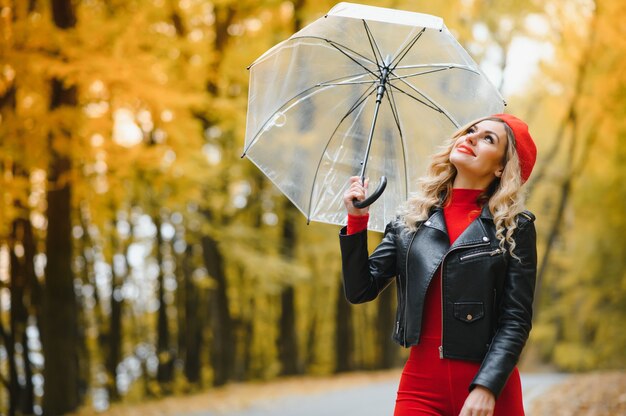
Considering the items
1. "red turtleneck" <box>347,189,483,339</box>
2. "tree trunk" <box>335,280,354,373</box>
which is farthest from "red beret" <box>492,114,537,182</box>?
"tree trunk" <box>335,280,354,373</box>

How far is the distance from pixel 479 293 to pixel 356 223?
567 millimetres

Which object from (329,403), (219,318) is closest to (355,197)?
→ (329,403)

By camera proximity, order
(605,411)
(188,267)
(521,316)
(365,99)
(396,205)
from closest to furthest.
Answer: (521,316) < (396,205) < (365,99) < (605,411) < (188,267)

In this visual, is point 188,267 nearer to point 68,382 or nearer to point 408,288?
point 68,382

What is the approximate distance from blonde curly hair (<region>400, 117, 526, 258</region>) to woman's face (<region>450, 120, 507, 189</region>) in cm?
3

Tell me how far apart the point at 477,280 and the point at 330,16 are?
1952 millimetres

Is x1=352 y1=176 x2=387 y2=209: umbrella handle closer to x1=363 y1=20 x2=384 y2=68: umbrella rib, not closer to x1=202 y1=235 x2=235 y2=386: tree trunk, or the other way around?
x1=363 y1=20 x2=384 y2=68: umbrella rib

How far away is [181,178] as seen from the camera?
40.6 feet

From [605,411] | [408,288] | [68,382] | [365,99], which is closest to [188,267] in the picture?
[68,382]

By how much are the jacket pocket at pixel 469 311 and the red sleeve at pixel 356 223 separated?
506mm

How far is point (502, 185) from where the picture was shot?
303cm

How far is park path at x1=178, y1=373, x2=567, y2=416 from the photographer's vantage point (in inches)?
446

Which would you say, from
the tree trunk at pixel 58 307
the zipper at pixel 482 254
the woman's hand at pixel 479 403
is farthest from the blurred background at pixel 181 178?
the woman's hand at pixel 479 403

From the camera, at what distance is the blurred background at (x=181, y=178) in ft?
30.9
